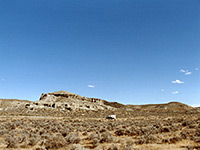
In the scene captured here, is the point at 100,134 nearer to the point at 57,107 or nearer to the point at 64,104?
the point at 57,107

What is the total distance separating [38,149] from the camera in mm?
8711

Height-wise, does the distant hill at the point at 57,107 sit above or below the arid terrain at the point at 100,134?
above

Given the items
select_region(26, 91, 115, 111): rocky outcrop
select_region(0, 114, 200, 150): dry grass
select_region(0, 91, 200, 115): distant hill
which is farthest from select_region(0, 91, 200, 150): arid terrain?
select_region(26, 91, 115, 111): rocky outcrop

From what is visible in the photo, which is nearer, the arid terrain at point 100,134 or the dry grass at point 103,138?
the dry grass at point 103,138

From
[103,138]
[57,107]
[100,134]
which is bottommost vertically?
[100,134]

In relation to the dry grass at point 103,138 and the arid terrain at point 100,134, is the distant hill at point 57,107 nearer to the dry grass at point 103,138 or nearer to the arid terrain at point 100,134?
the arid terrain at point 100,134

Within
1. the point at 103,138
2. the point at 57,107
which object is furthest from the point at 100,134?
the point at 57,107

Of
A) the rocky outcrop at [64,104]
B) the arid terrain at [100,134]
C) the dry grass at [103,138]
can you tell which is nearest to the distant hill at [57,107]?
the rocky outcrop at [64,104]

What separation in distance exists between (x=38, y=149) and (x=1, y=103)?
109431 millimetres

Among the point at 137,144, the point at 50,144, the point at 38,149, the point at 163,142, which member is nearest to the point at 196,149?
the point at 163,142

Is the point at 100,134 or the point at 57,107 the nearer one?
the point at 100,134

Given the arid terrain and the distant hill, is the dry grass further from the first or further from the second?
the distant hill

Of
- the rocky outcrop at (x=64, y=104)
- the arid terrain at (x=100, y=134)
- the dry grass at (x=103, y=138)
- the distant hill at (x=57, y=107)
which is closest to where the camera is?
the dry grass at (x=103, y=138)

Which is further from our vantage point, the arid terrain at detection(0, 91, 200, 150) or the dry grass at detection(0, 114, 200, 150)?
the arid terrain at detection(0, 91, 200, 150)
